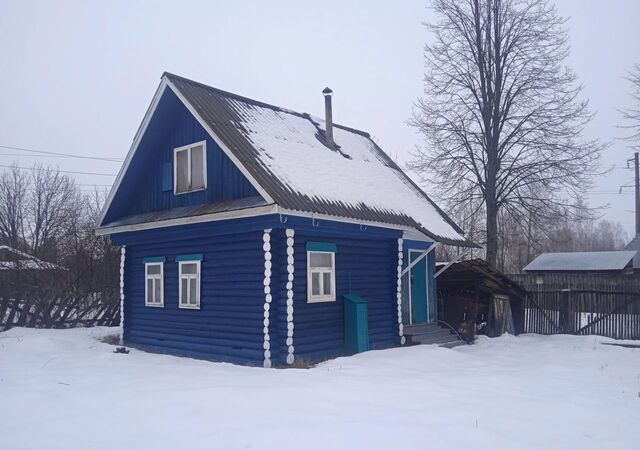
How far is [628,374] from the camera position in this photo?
11.5 meters

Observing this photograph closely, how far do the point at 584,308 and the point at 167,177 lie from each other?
13.2m

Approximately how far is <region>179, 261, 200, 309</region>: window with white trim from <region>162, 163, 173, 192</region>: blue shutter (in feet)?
6.66

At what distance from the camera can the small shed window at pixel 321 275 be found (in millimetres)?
12266

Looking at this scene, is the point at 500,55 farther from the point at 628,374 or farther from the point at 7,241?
the point at 7,241

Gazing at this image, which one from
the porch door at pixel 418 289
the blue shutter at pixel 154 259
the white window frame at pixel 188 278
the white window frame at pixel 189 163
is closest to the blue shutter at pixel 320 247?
the white window frame at pixel 188 278

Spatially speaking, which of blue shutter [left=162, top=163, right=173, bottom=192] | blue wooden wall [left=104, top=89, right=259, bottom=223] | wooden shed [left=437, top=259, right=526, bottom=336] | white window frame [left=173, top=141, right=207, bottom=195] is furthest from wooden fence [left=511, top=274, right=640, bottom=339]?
blue shutter [left=162, top=163, right=173, bottom=192]

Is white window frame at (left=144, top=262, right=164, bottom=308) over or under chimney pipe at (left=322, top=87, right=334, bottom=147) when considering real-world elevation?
under

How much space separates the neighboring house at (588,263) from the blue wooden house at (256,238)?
2124cm

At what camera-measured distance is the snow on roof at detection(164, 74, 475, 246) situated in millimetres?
12062

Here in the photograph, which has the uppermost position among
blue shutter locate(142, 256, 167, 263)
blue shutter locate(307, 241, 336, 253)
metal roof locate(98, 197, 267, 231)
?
metal roof locate(98, 197, 267, 231)

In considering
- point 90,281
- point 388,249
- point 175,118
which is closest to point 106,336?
point 90,281

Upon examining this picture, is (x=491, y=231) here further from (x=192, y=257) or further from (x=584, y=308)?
(x=192, y=257)

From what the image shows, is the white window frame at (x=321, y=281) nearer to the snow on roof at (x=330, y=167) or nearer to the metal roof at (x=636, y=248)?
the snow on roof at (x=330, y=167)

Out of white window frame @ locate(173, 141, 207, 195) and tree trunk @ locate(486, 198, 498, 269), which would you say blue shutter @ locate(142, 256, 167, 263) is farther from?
tree trunk @ locate(486, 198, 498, 269)
